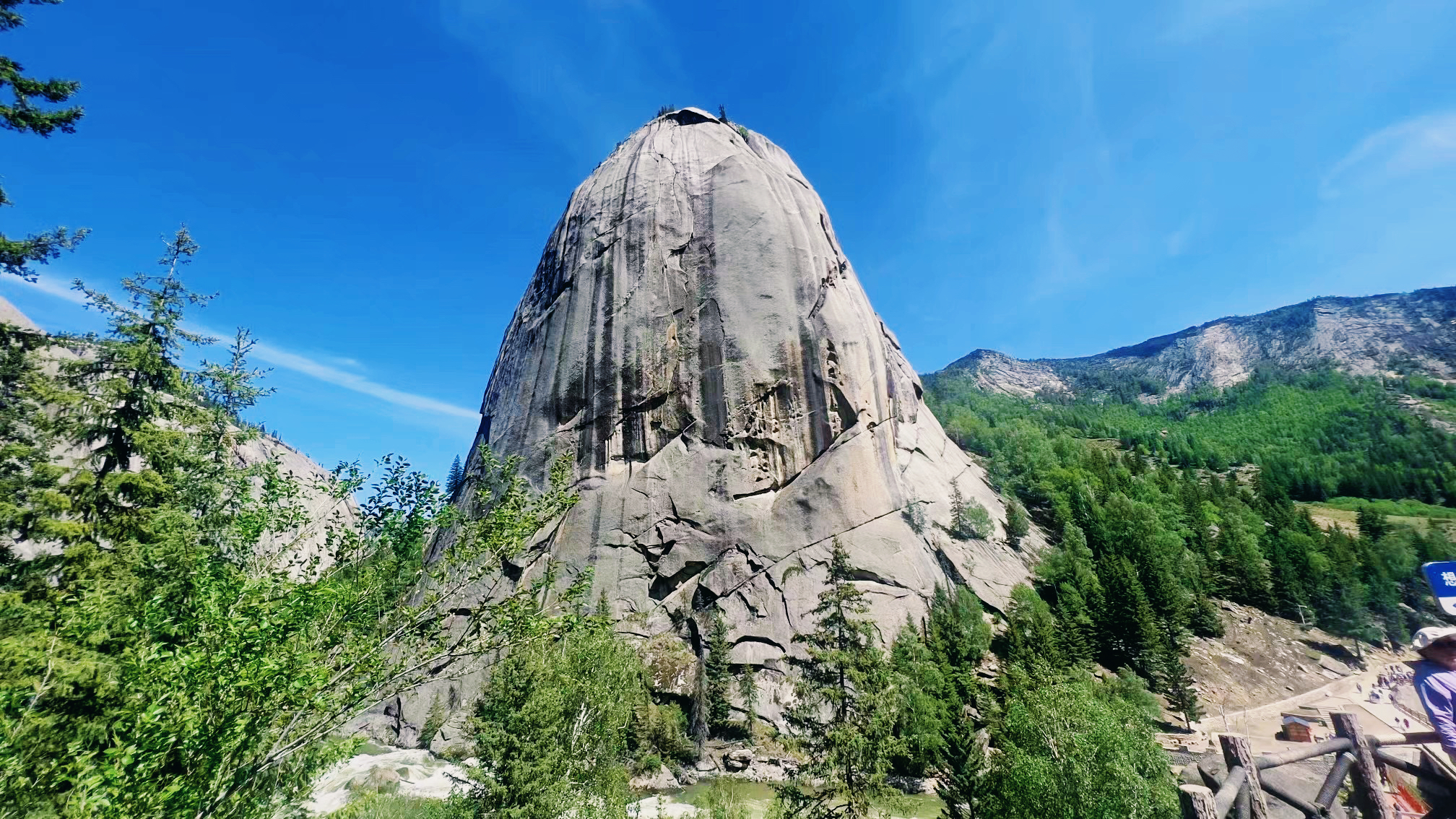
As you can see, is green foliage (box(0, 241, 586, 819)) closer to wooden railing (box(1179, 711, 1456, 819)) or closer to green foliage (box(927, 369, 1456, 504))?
wooden railing (box(1179, 711, 1456, 819))

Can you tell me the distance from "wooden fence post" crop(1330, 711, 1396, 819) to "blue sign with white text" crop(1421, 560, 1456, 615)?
1.21m

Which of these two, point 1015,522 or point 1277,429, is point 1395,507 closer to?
point 1277,429

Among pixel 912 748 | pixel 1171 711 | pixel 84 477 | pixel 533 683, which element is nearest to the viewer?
pixel 84 477

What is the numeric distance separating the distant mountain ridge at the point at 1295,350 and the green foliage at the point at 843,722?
516 feet

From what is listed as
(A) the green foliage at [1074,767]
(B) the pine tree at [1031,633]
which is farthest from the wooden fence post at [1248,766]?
(B) the pine tree at [1031,633]

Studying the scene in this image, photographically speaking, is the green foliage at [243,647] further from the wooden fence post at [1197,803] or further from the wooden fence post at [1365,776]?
the wooden fence post at [1365,776]

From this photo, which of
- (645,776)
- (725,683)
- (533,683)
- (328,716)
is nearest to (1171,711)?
(725,683)

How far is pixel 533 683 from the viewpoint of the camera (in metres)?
15.4

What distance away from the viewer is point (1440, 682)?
399cm

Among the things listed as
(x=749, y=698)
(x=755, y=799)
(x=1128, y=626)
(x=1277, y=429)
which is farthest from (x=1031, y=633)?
(x=1277, y=429)

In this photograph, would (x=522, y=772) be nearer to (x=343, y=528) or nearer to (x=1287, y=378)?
(x=343, y=528)

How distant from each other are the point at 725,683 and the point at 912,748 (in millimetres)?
10429

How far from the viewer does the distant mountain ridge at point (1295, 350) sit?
151 m

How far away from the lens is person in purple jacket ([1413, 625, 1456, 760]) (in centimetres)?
394
